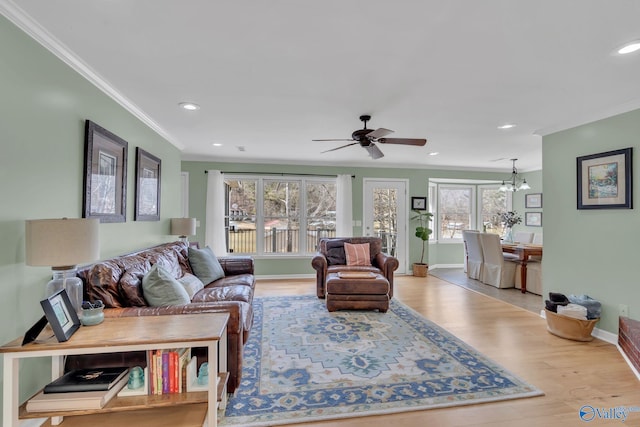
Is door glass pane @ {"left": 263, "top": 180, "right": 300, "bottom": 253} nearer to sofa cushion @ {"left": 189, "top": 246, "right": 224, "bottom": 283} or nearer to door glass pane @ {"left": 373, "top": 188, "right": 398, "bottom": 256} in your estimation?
door glass pane @ {"left": 373, "top": 188, "right": 398, "bottom": 256}

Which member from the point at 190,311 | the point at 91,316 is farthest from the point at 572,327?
the point at 91,316

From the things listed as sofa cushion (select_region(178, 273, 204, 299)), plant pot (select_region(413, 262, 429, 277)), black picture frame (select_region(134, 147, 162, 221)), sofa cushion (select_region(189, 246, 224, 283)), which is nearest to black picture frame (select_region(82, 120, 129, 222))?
black picture frame (select_region(134, 147, 162, 221))

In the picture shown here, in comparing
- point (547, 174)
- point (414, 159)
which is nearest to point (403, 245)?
point (414, 159)

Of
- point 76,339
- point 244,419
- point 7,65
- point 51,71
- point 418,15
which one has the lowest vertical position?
point 244,419

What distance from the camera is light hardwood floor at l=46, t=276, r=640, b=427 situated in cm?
191

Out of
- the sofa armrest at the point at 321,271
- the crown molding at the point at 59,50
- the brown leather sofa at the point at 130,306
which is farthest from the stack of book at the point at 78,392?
the sofa armrest at the point at 321,271

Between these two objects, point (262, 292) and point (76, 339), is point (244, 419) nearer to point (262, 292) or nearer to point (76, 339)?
point (76, 339)

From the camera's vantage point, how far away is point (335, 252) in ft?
16.8

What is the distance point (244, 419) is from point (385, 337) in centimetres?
171

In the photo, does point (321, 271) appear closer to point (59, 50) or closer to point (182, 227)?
point (182, 227)

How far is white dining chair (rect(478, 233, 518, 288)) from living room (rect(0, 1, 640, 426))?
1.55 metres

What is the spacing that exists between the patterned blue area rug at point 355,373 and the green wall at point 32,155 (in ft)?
4.56

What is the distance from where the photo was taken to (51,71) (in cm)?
197

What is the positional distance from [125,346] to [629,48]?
349cm
